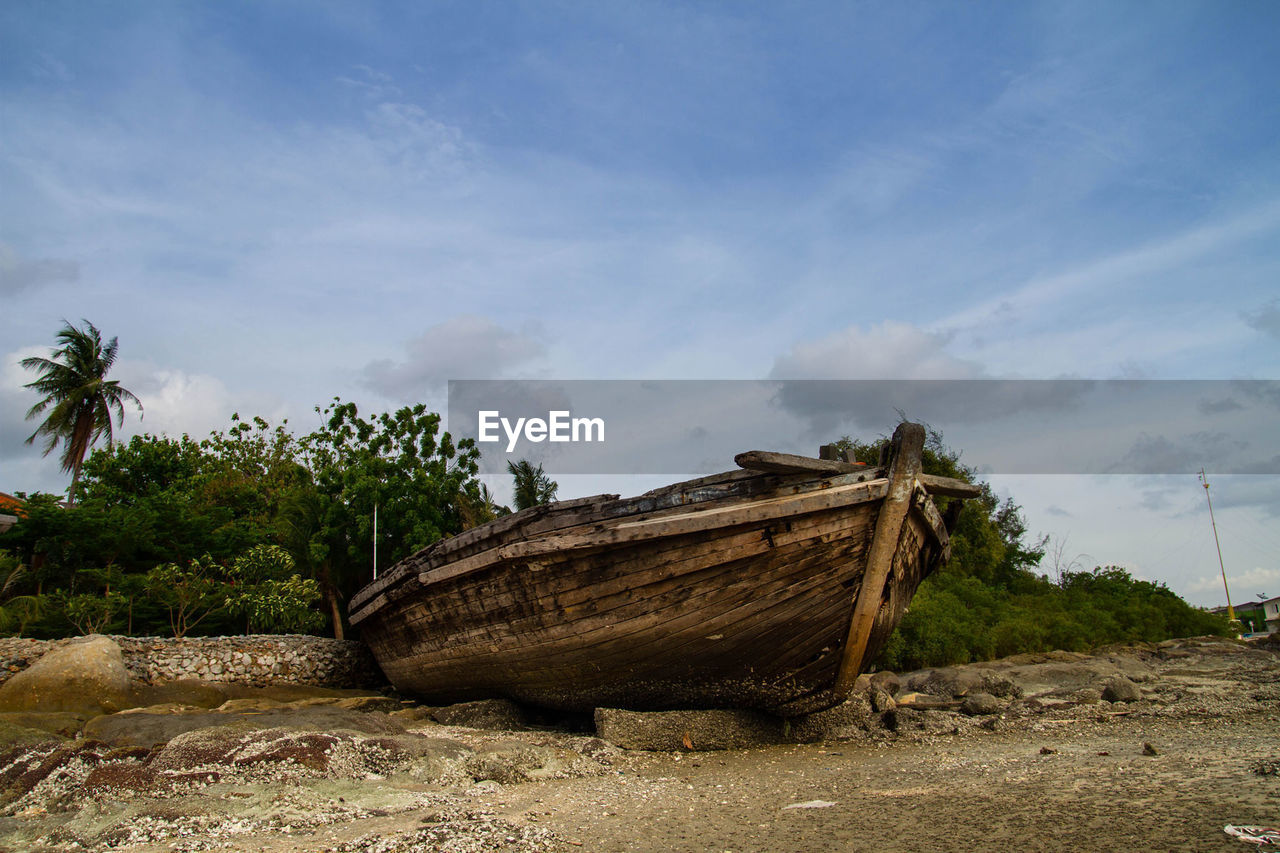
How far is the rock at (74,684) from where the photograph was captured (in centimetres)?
906

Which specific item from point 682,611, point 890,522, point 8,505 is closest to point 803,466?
point 890,522

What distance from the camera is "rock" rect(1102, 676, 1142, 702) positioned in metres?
8.97

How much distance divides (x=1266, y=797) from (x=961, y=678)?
27.3 ft

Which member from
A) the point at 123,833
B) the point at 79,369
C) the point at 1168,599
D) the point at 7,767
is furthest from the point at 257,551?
the point at 1168,599

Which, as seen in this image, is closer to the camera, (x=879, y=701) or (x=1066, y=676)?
(x=879, y=701)

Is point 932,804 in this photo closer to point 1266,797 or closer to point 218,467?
point 1266,797

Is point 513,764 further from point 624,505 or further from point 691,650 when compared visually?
point 624,505

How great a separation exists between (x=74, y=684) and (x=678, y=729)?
762 cm

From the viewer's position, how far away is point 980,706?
8719mm

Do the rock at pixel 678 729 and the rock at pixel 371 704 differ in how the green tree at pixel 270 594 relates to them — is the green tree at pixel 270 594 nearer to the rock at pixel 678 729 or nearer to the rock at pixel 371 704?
the rock at pixel 371 704

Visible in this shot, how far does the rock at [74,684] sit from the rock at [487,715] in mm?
4085

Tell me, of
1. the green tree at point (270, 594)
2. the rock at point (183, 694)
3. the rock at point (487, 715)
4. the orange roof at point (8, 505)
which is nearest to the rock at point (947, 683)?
the rock at point (487, 715)

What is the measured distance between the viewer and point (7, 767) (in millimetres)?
5734

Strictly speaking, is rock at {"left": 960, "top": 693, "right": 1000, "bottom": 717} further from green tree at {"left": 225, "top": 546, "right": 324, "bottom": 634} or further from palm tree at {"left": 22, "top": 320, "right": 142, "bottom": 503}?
palm tree at {"left": 22, "top": 320, "right": 142, "bottom": 503}
